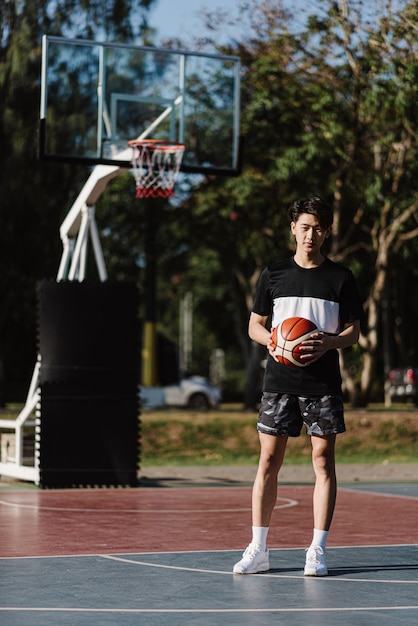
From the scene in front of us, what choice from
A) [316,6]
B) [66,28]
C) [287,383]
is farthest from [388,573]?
[66,28]

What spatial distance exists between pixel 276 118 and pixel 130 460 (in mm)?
15058

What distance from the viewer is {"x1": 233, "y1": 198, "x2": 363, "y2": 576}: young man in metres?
7.55

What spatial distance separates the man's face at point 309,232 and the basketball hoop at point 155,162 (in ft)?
28.0

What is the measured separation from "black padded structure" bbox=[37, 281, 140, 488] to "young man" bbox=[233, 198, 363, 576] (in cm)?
669

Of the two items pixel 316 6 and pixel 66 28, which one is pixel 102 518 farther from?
pixel 66 28

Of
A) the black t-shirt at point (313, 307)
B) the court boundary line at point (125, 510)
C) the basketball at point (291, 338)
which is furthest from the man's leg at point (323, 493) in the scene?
the court boundary line at point (125, 510)

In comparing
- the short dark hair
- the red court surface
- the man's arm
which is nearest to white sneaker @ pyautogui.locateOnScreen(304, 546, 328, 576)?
the man's arm

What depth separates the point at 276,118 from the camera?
28.1 m

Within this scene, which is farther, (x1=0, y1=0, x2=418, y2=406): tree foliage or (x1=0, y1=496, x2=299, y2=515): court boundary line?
(x1=0, y1=0, x2=418, y2=406): tree foliage

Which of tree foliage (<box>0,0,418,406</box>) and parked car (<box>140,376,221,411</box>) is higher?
tree foliage (<box>0,0,418,406</box>)

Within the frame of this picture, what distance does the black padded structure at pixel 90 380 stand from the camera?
14195 millimetres

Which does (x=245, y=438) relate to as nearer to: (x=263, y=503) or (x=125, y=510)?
(x=125, y=510)

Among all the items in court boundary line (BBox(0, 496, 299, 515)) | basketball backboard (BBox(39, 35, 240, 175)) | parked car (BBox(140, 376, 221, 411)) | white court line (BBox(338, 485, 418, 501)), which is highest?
basketball backboard (BBox(39, 35, 240, 175))

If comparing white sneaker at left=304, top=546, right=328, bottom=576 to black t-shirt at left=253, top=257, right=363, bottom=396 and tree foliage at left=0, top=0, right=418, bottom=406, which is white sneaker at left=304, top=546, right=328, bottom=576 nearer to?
black t-shirt at left=253, top=257, right=363, bottom=396
